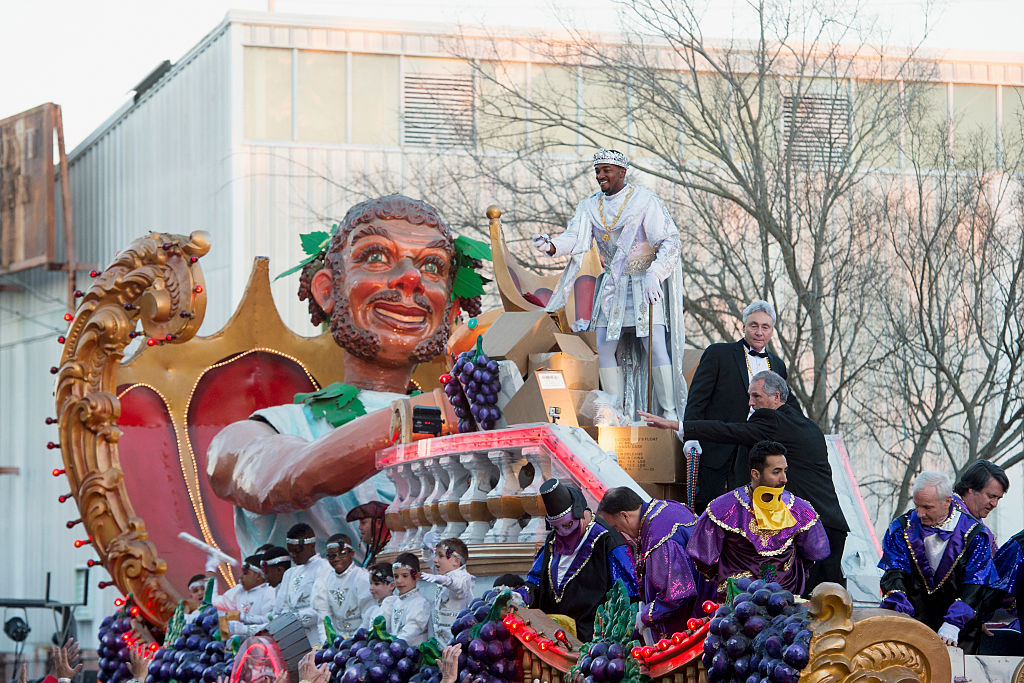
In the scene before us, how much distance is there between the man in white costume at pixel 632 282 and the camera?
498 inches

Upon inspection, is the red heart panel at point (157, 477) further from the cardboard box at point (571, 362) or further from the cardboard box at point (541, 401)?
the cardboard box at point (541, 401)

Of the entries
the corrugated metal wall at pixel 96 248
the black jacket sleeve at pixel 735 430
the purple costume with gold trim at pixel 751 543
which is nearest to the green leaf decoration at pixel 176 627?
the black jacket sleeve at pixel 735 430

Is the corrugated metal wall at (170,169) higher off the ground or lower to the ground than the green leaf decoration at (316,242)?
higher

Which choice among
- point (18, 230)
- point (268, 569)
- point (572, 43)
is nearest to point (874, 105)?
point (572, 43)

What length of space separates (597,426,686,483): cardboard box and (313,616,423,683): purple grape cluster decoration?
6.82 feet

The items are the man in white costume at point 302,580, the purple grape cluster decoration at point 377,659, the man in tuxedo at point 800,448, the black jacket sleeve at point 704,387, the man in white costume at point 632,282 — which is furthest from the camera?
the man in white costume at point 302,580

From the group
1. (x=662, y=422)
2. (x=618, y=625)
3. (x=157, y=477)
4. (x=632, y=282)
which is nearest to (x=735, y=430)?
(x=662, y=422)

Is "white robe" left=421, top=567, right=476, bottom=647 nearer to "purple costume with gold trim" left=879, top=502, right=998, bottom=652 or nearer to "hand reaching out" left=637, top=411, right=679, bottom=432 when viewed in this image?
"hand reaching out" left=637, top=411, right=679, bottom=432

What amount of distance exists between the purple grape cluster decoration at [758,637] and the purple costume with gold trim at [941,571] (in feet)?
3.73

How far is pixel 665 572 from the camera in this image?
8.62 metres

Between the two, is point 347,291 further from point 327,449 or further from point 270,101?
point 270,101

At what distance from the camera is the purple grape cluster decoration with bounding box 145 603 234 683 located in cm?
1305

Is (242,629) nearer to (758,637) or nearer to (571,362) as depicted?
(571,362)

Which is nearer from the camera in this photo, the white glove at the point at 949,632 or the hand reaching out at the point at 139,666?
the white glove at the point at 949,632
